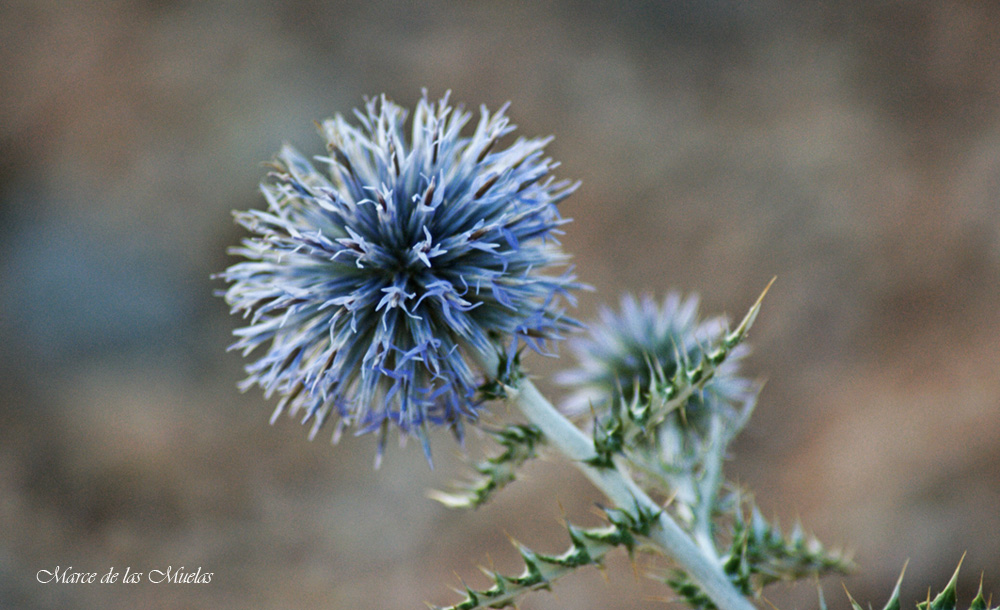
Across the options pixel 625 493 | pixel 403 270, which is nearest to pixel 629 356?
pixel 625 493

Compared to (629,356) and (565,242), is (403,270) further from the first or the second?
(565,242)

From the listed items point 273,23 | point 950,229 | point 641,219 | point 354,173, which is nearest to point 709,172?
point 641,219

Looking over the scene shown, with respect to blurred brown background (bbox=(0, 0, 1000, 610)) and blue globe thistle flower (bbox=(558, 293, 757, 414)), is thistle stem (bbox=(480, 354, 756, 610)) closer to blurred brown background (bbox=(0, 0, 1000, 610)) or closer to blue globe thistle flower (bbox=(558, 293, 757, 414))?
blue globe thistle flower (bbox=(558, 293, 757, 414))

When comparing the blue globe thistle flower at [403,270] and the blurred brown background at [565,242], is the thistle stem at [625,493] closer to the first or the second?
the blue globe thistle flower at [403,270]

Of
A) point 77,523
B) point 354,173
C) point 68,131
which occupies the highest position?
point 68,131

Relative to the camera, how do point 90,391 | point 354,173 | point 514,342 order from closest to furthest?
point 514,342 → point 354,173 → point 90,391

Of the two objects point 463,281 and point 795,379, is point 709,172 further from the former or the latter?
point 463,281
